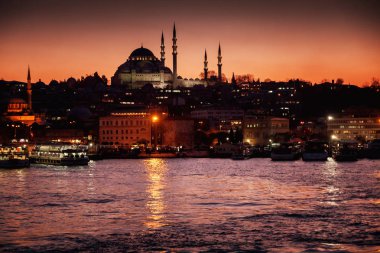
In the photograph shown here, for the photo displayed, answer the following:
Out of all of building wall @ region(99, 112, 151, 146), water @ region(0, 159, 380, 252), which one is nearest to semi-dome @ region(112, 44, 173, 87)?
building wall @ region(99, 112, 151, 146)

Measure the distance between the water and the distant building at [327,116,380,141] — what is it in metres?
50.2

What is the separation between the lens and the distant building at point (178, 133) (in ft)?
245

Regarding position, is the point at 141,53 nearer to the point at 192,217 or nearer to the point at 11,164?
the point at 11,164

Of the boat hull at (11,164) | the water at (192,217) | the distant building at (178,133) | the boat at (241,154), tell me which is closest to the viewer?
the water at (192,217)

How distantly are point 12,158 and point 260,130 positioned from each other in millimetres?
39704

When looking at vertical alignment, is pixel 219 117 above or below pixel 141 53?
below

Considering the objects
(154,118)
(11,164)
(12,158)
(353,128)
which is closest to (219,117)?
(154,118)

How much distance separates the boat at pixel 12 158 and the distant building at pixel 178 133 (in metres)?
29.1

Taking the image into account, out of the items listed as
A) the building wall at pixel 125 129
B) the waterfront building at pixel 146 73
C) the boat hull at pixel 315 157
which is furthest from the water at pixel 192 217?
the waterfront building at pixel 146 73

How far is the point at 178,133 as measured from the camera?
7488 centimetres

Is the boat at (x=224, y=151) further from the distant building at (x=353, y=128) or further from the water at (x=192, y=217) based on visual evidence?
the water at (x=192, y=217)

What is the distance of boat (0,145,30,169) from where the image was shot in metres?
44.8

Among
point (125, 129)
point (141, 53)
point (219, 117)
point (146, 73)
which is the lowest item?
point (125, 129)

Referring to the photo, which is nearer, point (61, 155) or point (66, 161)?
point (66, 161)
